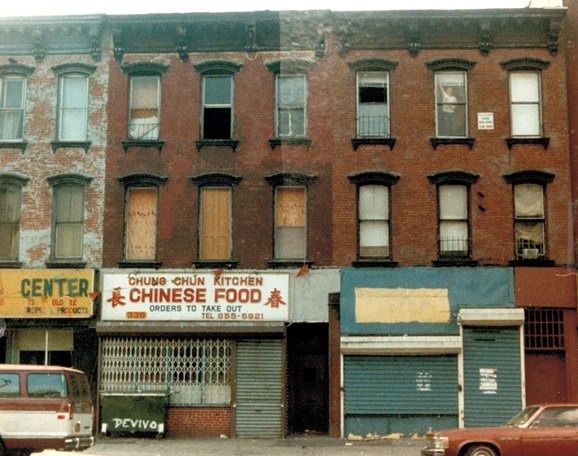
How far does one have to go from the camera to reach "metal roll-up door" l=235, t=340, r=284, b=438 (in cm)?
2316

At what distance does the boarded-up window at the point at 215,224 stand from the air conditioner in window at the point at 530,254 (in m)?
8.34

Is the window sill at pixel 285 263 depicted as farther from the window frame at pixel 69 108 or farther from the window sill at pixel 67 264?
the window frame at pixel 69 108

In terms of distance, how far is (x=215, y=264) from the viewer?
24000 mm

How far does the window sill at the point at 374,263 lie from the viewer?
2362cm

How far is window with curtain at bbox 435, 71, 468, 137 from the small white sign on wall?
398 millimetres

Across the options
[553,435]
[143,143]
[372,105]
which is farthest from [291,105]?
[553,435]

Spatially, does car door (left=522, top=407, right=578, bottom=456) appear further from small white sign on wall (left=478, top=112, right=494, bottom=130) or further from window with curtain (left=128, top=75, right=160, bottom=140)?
window with curtain (left=128, top=75, right=160, bottom=140)

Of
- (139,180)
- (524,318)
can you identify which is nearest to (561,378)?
(524,318)

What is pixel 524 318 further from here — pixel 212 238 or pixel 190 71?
pixel 190 71

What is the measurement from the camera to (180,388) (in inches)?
922

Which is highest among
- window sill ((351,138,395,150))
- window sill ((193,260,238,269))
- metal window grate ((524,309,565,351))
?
window sill ((351,138,395,150))

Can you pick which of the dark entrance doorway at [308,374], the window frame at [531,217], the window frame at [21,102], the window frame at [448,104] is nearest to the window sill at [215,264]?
the dark entrance doorway at [308,374]

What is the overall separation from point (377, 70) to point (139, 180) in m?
7.62

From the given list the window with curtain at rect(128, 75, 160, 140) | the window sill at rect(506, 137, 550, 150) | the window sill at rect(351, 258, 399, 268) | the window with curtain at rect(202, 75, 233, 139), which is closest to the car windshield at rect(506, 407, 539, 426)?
the window sill at rect(351, 258, 399, 268)
